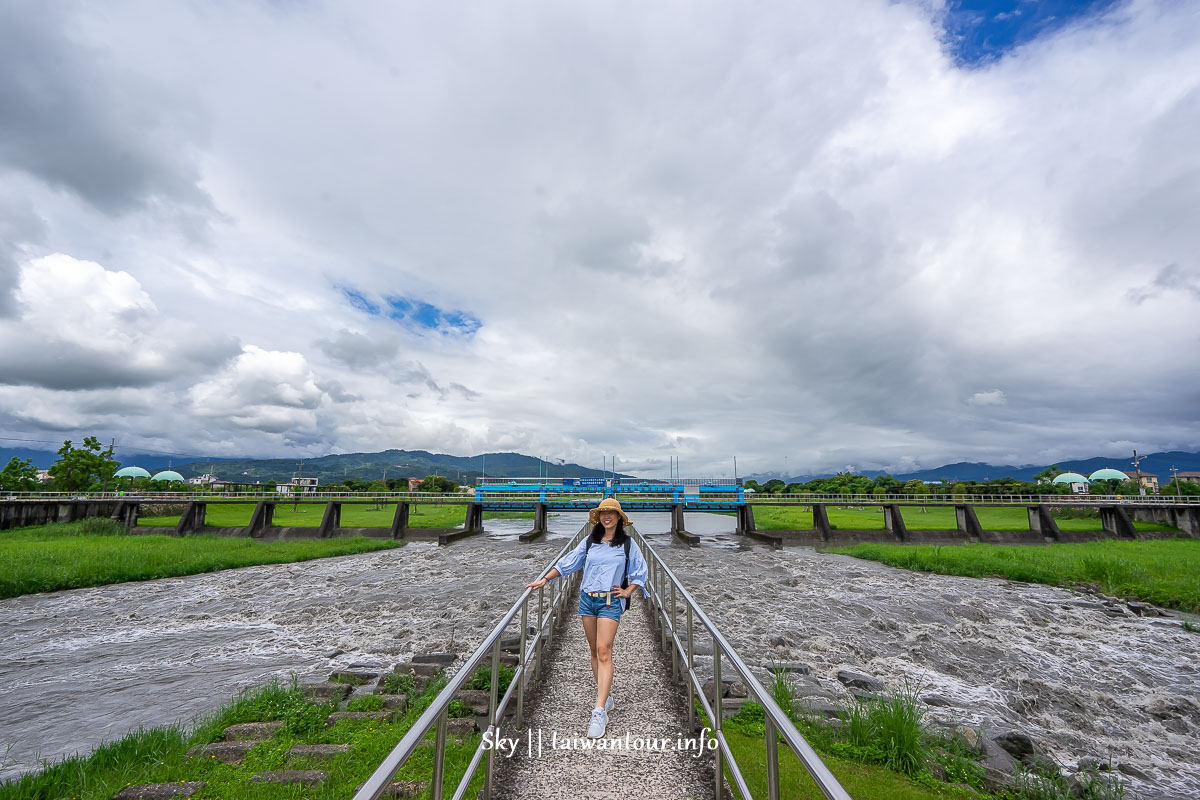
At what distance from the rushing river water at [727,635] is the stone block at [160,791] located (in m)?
4.25

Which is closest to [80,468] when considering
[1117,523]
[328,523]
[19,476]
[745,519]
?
[19,476]

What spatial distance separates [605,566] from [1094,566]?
103ft

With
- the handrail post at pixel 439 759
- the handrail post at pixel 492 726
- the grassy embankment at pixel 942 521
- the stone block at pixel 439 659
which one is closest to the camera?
the handrail post at pixel 439 759

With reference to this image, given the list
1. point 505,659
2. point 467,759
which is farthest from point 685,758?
point 505,659

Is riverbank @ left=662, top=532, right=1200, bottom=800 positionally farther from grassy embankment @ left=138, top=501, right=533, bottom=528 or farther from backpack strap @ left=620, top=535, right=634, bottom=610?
grassy embankment @ left=138, top=501, right=533, bottom=528

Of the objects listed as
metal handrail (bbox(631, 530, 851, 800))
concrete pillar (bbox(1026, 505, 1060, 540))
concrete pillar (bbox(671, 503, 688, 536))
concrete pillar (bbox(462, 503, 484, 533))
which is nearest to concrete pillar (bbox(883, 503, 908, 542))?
concrete pillar (bbox(1026, 505, 1060, 540))

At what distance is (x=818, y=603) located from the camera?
67.7ft

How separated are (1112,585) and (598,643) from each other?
28932mm

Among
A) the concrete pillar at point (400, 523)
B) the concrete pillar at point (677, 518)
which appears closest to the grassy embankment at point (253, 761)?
the concrete pillar at point (400, 523)

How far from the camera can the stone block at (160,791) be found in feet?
18.5

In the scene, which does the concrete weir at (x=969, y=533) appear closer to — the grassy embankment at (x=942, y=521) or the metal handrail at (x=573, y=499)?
the metal handrail at (x=573, y=499)

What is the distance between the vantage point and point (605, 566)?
5.14 metres

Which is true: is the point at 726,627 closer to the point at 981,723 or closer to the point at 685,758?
the point at 981,723

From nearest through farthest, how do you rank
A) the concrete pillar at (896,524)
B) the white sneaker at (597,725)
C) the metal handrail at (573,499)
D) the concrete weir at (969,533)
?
the white sneaker at (597,725)
the concrete weir at (969,533)
the concrete pillar at (896,524)
the metal handrail at (573,499)
